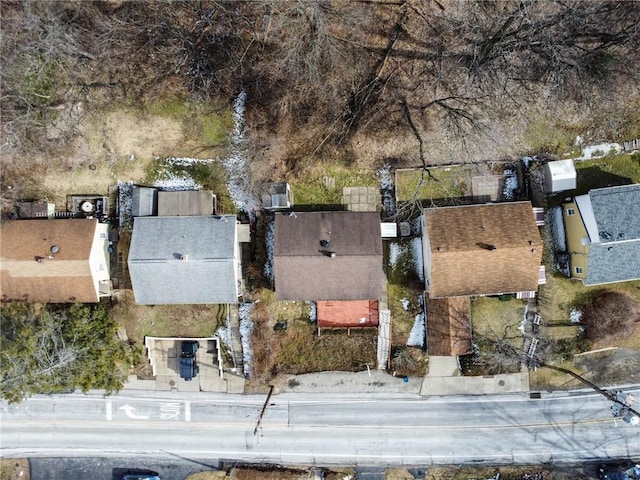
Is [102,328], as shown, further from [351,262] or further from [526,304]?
[526,304]

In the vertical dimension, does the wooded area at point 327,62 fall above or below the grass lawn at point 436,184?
above

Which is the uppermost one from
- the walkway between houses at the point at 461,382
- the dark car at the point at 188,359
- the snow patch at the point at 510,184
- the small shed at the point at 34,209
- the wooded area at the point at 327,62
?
the wooded area at the point at 327,62

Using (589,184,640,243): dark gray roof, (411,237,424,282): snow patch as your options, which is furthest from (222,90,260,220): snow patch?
(589,184,640,243): dark gray roof

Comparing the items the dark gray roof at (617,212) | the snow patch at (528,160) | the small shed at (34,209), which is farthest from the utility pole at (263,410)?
the dark gray roof at (617,212)

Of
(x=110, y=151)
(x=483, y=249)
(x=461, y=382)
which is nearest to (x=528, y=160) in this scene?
(x=483, y=249)

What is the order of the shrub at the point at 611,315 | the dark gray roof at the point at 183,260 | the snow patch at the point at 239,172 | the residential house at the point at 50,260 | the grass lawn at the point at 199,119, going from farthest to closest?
the snow patch at the point at 239,172 → the grass lawn at the point at 199,119 → the shrub at the point at 611,315 → the residential house at the point at 50,260 → the dark gray roof at the point at 183,260

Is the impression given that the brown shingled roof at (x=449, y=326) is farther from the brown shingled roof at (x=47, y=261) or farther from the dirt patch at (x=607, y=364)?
the brown shingled roof at (x=47, y=261)

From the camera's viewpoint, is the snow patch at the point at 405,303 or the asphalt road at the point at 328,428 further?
the asphalt road at the point at 328,428

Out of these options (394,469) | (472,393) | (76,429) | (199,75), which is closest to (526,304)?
(472,393)
